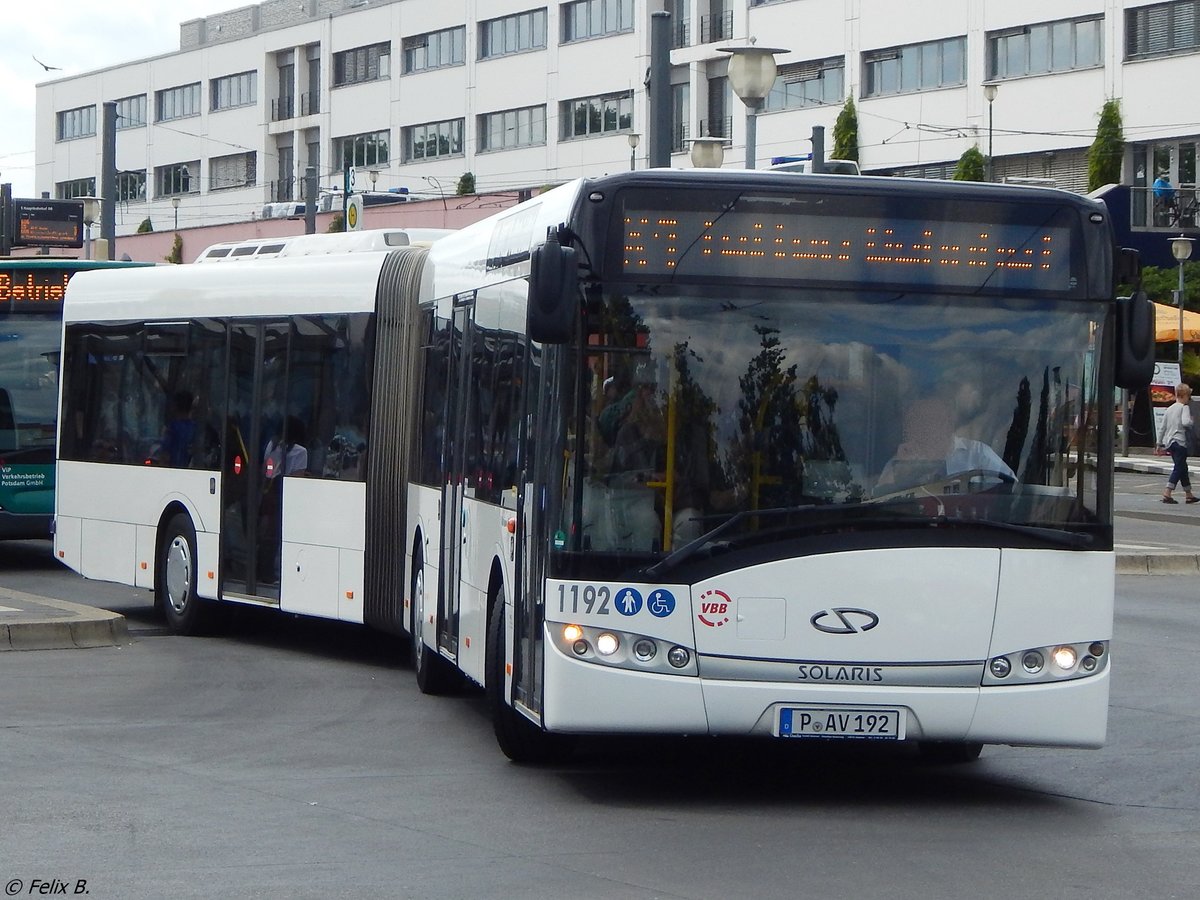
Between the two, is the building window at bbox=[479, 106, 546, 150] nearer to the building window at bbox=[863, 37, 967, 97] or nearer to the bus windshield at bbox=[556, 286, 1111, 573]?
the building window at bbox=[863, 37, 967, 97]

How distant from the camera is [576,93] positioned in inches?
2876

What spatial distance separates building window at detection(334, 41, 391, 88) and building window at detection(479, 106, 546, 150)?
662cm

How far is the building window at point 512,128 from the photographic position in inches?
2938

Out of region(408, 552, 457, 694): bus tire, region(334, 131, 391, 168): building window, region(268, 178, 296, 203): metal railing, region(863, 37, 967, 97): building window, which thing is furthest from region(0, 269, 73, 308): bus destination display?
region(268, 178, 296, 203): metal railing

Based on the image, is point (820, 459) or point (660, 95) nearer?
point (820, 459)

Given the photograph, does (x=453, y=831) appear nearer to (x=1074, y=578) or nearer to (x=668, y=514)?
(x=668, y=514)

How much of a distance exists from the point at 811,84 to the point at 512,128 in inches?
559

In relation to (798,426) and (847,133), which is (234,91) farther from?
(798,426)

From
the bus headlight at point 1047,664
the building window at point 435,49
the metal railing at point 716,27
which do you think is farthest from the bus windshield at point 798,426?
the building window at point 435,49

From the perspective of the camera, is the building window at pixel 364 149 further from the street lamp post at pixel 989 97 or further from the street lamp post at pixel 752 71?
the street lamp post at pixel 752 71

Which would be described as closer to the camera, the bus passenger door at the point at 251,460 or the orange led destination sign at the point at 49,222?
the bus passenger door at the point at 251,460

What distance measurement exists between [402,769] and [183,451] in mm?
6624

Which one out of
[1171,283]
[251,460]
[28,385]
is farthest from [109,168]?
[1171,283]

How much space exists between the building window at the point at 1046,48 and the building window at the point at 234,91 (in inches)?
1506
